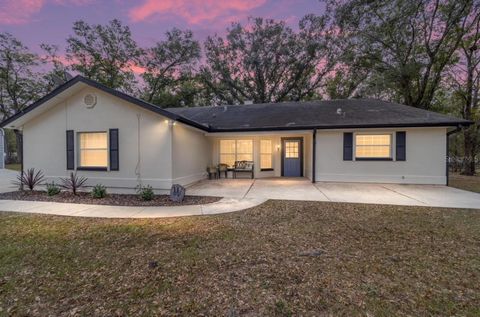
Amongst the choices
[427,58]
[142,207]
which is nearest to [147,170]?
[142,207]

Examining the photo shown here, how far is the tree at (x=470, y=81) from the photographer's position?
14.5 m

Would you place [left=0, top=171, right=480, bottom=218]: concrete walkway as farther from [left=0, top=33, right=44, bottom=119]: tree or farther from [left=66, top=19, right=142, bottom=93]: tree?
[left=0, top=33, right=44, bottom=119]: tree

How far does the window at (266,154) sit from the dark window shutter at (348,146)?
3686mm

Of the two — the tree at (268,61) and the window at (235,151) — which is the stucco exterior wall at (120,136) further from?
the tree at (268,61)

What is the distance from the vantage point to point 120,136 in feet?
26.0

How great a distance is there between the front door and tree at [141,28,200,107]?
1601cm

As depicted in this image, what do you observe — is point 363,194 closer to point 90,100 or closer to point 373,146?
point 373,146

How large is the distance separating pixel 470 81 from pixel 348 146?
1272 cm

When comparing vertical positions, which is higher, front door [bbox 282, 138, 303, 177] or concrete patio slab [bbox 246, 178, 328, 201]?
front door [bbox 282, 138, 303, 177]

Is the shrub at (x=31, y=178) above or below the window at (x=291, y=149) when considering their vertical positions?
below

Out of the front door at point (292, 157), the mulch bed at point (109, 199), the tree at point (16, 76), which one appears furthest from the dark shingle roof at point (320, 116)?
the tree at point (16, 76)

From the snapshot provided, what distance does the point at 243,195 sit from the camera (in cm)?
731

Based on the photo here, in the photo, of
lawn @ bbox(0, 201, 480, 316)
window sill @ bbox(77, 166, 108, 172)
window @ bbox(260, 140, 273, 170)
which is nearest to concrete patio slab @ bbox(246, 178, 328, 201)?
lawn @ bbox(0, 201, 480, 316)

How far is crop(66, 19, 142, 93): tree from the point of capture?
21219 mm
